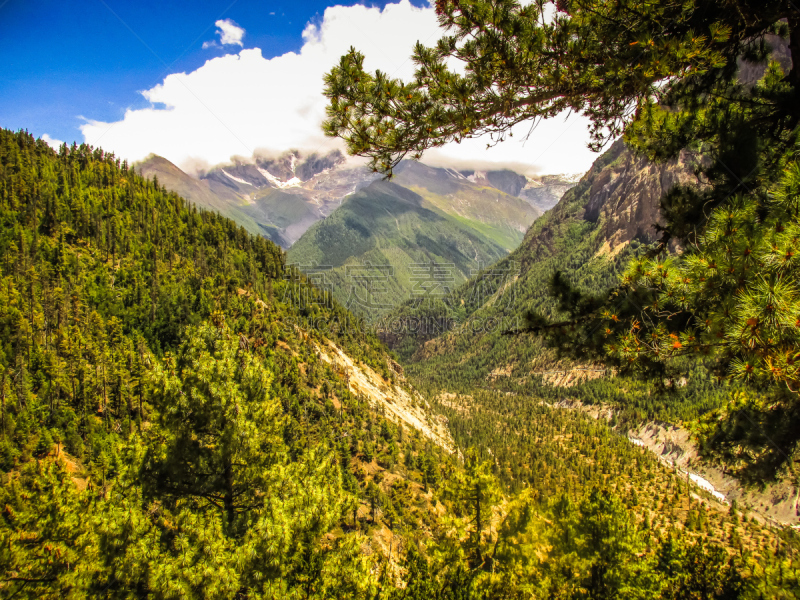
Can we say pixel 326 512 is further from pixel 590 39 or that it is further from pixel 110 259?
pixel 110 259

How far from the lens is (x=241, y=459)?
35.7 feet

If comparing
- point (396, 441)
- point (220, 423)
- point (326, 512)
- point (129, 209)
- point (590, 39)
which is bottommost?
point (396, 441)

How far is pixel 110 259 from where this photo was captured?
77062 mm

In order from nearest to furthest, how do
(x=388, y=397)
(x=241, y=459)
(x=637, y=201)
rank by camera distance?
1. (x=241, y=459)
2. (x=388, y=397)
3. (x=637, y=201)

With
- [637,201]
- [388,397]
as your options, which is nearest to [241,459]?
[388,397]

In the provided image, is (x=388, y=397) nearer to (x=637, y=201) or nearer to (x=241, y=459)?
(x=241, y=459)

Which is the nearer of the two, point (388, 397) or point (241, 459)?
point (241, 459)

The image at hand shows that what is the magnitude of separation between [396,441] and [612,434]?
74170mm

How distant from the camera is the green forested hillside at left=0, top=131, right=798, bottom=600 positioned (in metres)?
9.71

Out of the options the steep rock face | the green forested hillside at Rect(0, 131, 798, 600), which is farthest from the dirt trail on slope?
the steep rock face

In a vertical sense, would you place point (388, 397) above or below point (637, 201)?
below

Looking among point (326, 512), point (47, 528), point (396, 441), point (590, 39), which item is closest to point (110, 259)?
point (396, 441)

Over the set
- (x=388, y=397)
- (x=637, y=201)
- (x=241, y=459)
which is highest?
(x=637, y=201)

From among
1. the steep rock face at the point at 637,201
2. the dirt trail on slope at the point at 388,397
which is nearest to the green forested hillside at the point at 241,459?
the dirt trail on slope at the point at 388,397
